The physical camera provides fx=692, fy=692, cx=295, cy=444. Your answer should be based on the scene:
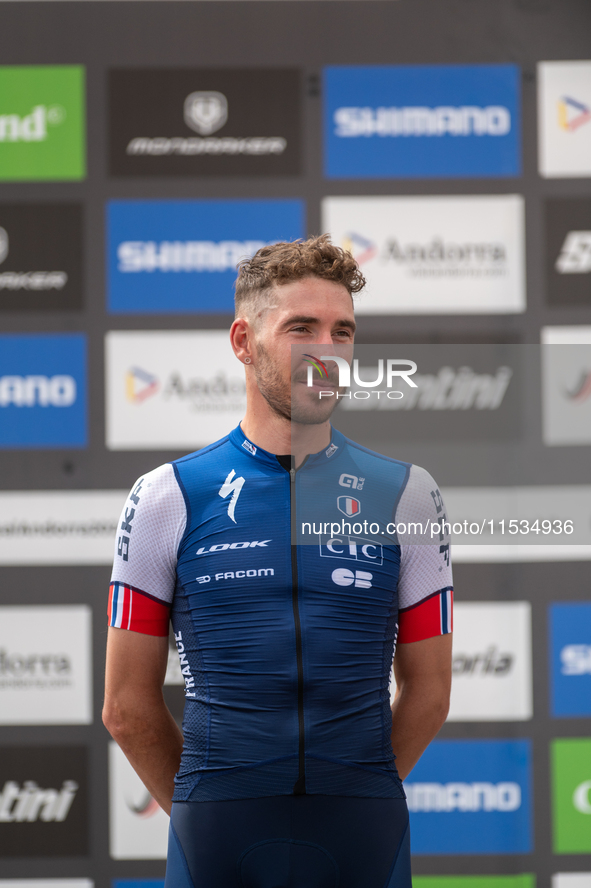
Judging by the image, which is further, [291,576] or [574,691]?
[574,691]

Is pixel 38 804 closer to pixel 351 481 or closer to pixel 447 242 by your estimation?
pixel 351 481

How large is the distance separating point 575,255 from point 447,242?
0.35m

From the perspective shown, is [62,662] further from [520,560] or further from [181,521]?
[520,560]

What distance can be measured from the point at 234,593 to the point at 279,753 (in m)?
0.23

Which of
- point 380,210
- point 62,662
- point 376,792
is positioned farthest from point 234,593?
point 380,210

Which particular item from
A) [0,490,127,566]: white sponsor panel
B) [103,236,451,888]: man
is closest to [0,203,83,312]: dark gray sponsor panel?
[0,490,127,566]: white sponsor panel

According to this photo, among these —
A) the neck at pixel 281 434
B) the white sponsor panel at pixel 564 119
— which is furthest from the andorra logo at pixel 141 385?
the white sponsor panel at pixel 564 119

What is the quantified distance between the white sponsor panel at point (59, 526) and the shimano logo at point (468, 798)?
1060mm

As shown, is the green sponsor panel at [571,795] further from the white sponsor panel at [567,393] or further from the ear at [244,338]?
the ear at [244,338]

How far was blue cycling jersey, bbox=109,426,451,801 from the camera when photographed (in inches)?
38.4

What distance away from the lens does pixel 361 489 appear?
3.36ft

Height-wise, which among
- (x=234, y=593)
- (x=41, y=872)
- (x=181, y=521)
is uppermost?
(x=181, y=521)

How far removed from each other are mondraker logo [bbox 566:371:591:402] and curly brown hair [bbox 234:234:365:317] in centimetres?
45

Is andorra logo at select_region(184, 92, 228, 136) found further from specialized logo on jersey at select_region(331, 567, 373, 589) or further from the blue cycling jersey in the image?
specialized logo on jersey at select_region(331, 567, 373, 589)
